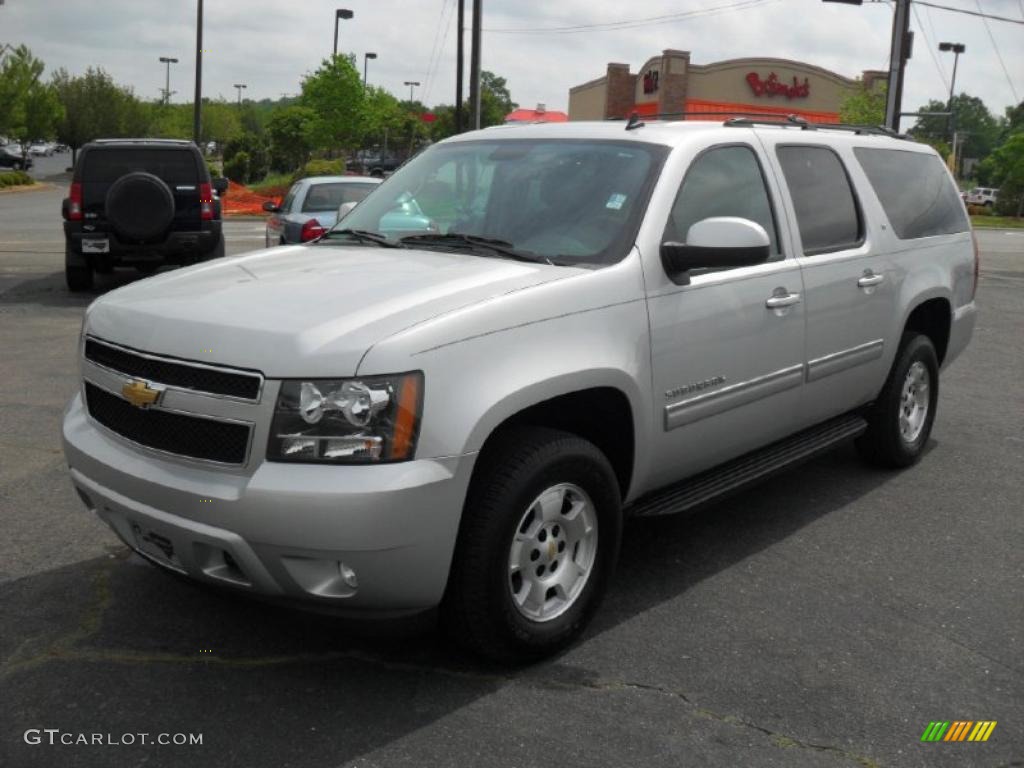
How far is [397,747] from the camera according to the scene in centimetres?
321

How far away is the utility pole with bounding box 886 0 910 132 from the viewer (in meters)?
25.1

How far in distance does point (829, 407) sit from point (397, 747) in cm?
294

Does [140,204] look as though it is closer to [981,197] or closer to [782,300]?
[782,300]

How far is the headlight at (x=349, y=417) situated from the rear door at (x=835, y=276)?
2381 millimetres

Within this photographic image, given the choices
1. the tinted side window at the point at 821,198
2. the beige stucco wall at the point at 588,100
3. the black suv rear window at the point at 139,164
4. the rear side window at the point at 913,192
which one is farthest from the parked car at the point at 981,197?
the tinted side window at the point at 821,198

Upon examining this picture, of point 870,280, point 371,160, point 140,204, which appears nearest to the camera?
point 870,280

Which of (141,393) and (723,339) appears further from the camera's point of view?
(723,339)

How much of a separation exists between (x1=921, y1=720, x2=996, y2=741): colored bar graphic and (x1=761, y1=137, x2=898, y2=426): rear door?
1.86m

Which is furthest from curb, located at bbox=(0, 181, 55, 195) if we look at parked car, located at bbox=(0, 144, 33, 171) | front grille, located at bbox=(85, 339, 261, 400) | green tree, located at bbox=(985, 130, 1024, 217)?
green tree, located at bbox=(985, 130, 1024, 217)

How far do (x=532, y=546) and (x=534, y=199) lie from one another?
1.45 m

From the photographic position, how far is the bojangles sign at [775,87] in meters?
56.8

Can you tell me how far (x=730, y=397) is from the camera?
4.47 meters

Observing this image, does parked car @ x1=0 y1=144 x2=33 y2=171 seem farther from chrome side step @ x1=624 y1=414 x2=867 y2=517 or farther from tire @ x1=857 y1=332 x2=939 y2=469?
chrome side step @ x1=624 y1=414 x2=867 y2=517

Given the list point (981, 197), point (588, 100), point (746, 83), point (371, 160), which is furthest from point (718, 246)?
point (981, 197)
